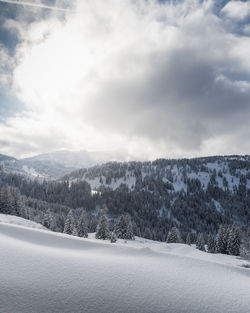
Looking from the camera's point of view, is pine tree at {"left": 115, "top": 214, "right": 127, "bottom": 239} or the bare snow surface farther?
pine tree at {"left": 115, "top": 214, "right": 127, "bottom": 239}

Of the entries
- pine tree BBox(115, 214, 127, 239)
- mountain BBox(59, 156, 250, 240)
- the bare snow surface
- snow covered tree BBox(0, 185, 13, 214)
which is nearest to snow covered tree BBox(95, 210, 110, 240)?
pine tree BBox(115, 214, 127, 239)

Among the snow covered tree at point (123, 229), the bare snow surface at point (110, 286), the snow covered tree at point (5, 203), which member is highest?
the bare snow surface at point (110, 286)

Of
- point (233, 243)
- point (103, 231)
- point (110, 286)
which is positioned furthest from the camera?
point (233, 243)

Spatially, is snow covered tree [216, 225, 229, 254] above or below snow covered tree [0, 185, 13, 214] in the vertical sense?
below

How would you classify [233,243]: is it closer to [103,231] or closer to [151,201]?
[103,231]

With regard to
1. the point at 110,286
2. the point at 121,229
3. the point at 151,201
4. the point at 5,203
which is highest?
the point at 151,201

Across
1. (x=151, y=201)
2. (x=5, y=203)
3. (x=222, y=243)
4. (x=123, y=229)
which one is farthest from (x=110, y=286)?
(x=151, y=201)

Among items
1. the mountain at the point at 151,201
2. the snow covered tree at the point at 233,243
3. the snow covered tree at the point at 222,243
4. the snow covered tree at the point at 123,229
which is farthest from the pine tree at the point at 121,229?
the mountain at the point at 151,201

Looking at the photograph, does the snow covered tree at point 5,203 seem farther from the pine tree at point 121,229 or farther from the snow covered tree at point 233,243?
the snow covered tree at point 233,243

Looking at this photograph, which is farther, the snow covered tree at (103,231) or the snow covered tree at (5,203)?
the snow covered tree at (5,203)

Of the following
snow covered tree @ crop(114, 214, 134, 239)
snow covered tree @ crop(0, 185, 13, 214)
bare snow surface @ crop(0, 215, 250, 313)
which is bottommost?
snow covered tree @ crop(114, 214, 134, 239)

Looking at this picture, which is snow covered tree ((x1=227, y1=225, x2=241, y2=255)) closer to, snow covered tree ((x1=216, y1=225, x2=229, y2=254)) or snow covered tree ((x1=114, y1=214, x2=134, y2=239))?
snow covered tree ((x1=216, y1=225, x2=229, y2=254))

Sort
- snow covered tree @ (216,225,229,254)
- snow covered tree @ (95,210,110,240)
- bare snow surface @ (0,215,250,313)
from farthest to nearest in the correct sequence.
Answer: snow covered tree @ (216,225,229,254), snow covered tree @ (95,210,110,240), bare snow surface @ (0,215,250,313)

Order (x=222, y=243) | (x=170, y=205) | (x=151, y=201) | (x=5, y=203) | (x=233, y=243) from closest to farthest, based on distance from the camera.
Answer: (x=233, y=243) < (x=222, y=243) < (x=5, y=203) < (x=151, y=201) < (x=170, y=205)
